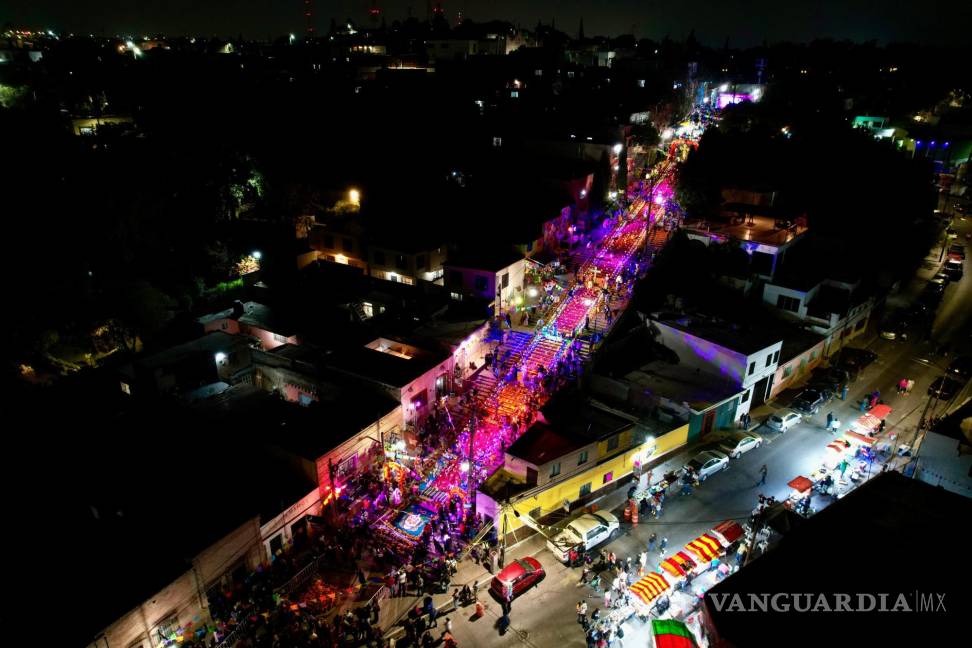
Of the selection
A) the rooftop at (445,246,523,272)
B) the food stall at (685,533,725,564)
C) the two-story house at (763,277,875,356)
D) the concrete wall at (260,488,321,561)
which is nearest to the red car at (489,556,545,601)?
the food stall at (685,533,725,564)

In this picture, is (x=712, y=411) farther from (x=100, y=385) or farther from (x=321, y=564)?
(x=100, y=385)

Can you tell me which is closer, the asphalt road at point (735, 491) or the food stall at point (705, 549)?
the asphalt road at point (735, 491)

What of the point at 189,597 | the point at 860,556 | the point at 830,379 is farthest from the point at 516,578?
the point at 830,379

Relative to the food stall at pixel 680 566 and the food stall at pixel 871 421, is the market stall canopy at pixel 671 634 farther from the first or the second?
the food stall at pixel 871 421

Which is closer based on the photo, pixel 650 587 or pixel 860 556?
pixel 860 556

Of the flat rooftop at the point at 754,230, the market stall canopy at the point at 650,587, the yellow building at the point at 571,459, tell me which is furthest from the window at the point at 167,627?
the flat rooftop at the point at 754,230

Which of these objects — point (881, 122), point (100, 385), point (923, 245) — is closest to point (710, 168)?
point (923, 245)

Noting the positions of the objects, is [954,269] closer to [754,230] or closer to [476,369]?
[754,230]
